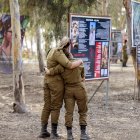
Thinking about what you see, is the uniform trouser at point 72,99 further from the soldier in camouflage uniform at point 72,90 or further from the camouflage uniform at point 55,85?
the camouflage uniform at point 55,85

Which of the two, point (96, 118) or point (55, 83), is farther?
point (96, 118)

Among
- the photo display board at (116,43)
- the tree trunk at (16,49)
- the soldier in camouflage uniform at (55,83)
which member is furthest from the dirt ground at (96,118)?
the photo display board at (116,43)

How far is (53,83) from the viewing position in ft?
26.4

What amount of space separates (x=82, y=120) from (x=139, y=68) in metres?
5.97

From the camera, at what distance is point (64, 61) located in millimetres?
7848

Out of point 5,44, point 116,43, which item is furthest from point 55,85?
point 116,43

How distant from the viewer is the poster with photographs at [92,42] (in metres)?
11.3

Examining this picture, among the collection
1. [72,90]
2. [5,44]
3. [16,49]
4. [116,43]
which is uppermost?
[16,49]

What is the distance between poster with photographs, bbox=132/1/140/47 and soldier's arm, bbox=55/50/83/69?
5.77 metres

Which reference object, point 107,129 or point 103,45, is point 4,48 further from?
point 107,129

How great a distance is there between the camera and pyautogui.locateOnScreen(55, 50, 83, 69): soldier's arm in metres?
7.83

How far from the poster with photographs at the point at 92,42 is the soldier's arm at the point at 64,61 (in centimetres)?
321

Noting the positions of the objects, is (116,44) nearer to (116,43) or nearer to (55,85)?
(116,43)

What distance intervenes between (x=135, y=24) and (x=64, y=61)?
6015 mm
